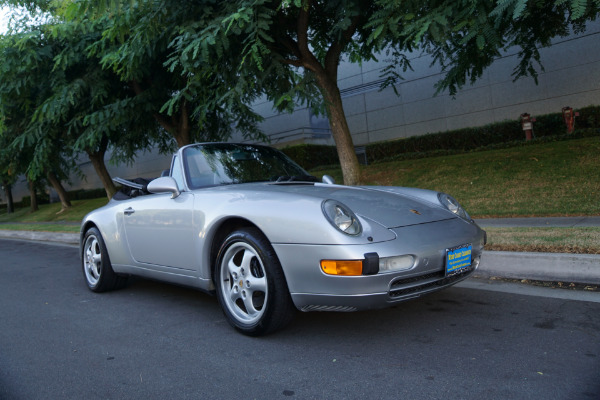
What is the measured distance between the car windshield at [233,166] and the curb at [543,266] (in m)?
1.95

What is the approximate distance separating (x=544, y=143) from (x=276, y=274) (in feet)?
34.9

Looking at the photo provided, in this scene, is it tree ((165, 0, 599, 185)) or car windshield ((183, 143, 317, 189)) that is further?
tree ((165, 0, 599, 185))

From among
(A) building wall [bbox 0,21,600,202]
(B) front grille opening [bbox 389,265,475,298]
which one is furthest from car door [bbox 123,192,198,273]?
(A) building wall [bbox 0,21,600,202]

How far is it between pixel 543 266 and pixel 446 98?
12624 mm

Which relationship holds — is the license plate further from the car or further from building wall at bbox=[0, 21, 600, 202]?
building wall at bbox=[0, 21, 600, 202]

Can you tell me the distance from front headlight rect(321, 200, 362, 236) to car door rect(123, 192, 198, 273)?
123 centimetres

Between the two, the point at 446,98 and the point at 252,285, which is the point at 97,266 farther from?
the point at 446,98

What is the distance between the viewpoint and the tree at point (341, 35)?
6527 millimetres

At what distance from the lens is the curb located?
4285 mm

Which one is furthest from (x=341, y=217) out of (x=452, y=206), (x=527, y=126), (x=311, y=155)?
(x=311, y=155)

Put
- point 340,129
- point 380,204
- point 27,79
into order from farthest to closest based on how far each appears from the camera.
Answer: point 27,79 < point 340,129 < point 380,204

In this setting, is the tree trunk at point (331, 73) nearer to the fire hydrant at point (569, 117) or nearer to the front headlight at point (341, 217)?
the fire hydrant at point (569, 117)

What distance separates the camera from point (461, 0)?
6.60 metres

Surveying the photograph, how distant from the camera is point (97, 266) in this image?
5367 millimetres
